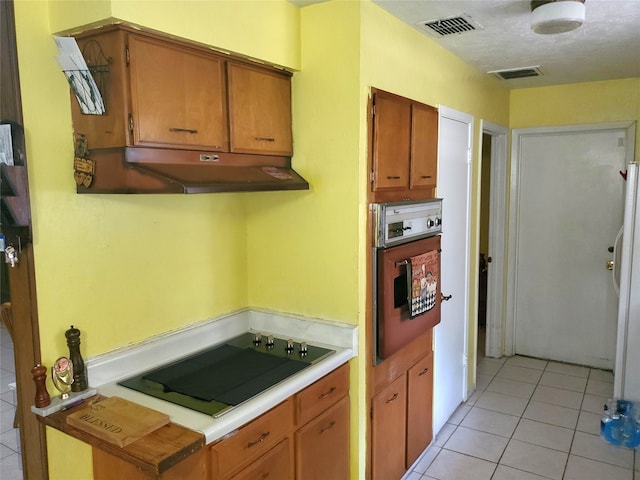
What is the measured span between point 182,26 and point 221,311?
1.32 m

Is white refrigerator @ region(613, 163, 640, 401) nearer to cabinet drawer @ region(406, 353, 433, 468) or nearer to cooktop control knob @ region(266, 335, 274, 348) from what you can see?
cabinet drawer @ region(406, 353, 433, 468)

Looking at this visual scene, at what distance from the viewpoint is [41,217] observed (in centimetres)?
169

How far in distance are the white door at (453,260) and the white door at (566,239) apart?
3.87 ft

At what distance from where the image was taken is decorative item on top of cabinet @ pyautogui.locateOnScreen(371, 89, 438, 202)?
7.39ft

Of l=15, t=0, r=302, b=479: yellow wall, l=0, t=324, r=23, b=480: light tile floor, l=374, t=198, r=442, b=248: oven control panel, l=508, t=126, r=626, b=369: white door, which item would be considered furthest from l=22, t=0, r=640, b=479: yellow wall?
l=508, t=126, r=626, b=369: white door

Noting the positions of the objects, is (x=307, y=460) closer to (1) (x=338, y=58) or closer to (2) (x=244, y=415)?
(2) (x=244, y=415)

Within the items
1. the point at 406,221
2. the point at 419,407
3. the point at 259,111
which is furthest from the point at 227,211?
the point at 419,407

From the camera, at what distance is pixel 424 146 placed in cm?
264

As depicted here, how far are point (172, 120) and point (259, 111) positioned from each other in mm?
468

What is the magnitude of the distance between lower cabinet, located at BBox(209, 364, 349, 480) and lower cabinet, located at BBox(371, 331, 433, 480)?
0.21 metres

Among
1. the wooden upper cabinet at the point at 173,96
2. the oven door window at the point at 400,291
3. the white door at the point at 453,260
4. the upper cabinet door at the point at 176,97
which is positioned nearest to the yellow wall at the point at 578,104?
the white door at the point at 453,260

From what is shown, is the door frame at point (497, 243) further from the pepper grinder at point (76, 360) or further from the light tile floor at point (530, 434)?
the pepper grinder at point (76, 360)

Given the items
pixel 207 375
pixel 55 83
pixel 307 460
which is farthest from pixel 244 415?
pixel 55 83

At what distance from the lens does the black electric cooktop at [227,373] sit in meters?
1.77
